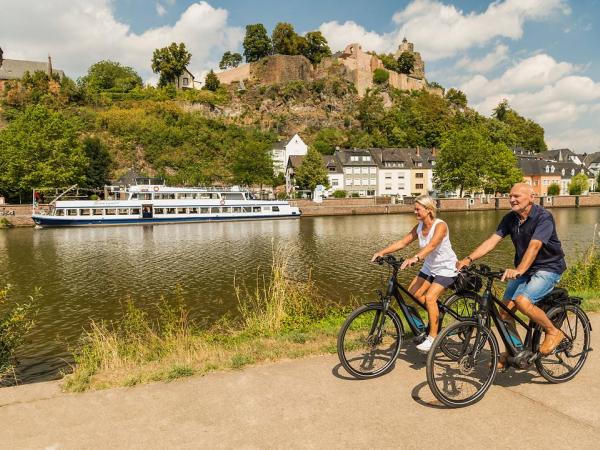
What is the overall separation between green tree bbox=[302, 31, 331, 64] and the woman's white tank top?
11479cm

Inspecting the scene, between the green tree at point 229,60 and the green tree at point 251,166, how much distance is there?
5652 centimetres

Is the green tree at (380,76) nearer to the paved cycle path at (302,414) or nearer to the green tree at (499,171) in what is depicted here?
the green tree at (499,171)

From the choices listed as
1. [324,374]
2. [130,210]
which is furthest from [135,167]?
[324,374]

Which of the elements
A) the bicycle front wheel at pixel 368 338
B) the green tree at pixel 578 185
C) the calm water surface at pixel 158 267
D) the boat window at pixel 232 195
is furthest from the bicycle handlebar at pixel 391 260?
the green tree at pixel 578 185

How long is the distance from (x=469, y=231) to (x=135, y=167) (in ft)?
178

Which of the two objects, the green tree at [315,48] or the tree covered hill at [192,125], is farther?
the green tree at [315,48]

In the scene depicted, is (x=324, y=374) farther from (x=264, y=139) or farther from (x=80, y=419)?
(x=264, y=139)

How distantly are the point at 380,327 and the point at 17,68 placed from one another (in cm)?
10697

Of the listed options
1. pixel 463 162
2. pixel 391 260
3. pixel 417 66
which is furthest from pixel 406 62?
pixel 391 260

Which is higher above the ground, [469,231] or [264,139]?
[264,139]

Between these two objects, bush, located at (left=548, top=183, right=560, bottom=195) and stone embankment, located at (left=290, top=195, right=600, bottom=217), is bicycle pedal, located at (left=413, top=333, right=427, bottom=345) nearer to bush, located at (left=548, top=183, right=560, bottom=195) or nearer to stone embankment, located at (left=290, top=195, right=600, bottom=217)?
stone embankment, located at (left=290, top=195, right=600, bottom=217)

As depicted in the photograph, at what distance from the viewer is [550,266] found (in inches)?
196

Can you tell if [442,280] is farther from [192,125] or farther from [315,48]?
[315,48]

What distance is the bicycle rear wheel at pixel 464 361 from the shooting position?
14.9ft
